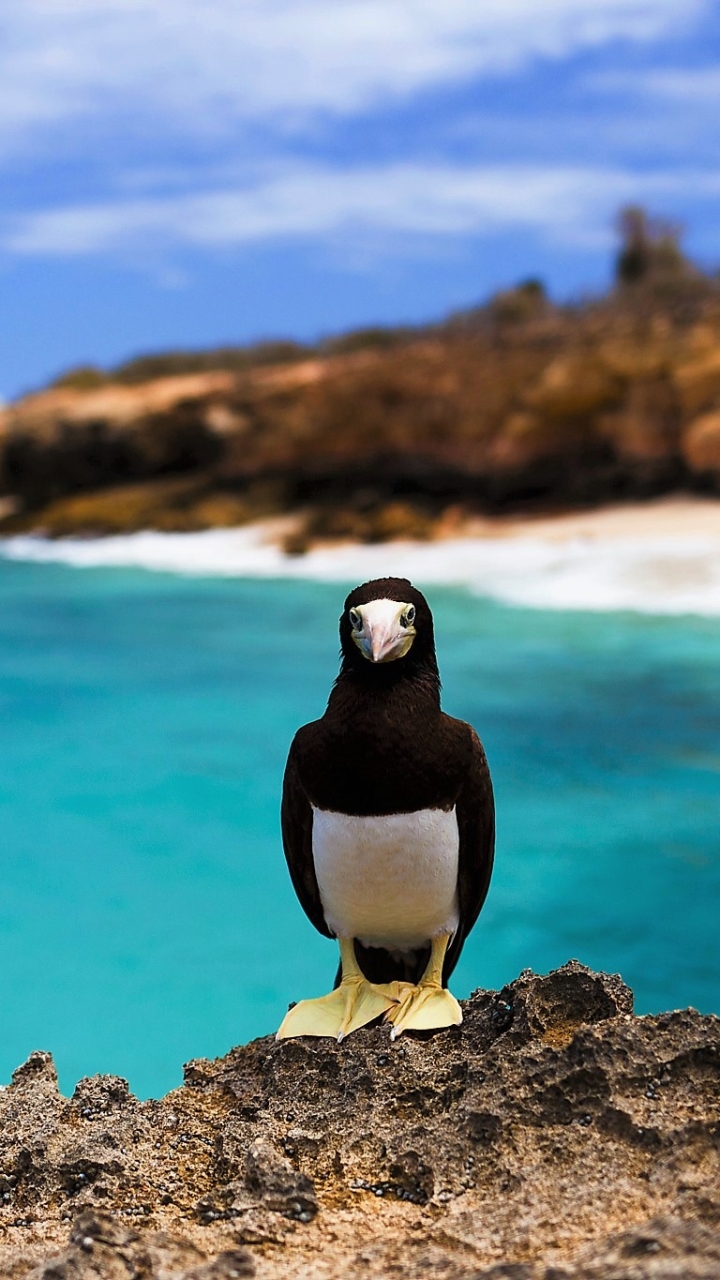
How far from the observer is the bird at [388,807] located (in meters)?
2.51

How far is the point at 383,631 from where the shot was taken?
8.04 ft

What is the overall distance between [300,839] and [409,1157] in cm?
89

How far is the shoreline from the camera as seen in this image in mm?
14508

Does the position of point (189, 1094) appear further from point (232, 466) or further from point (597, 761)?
point (232, 466)

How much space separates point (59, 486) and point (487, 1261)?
26354mm

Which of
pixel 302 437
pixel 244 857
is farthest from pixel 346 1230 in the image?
pixel 302 437

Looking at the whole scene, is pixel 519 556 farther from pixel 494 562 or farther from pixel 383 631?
pixel 383 631

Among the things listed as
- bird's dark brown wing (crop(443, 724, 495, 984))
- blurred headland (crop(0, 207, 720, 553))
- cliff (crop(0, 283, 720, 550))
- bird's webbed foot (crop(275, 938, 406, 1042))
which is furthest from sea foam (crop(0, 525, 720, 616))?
bird's webbed foot (crop(275, 938, 406, 1042))

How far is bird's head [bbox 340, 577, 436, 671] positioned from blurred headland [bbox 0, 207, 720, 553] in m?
16.7

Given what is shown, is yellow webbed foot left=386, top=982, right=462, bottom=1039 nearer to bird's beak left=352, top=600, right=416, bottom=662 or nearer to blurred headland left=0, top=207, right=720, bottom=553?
bird's beak left=352, top=600, right=416, bottom=662

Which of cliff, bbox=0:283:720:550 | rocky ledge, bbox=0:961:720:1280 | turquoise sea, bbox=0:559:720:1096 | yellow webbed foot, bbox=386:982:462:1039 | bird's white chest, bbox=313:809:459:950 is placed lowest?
rocky ledge, bbox=0:961:720:1280

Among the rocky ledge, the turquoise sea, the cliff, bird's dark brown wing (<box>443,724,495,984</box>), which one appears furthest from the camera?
the cliff

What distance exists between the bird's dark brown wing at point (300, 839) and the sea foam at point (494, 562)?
10774 mm

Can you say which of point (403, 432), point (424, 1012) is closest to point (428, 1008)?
point (424, 1012)
